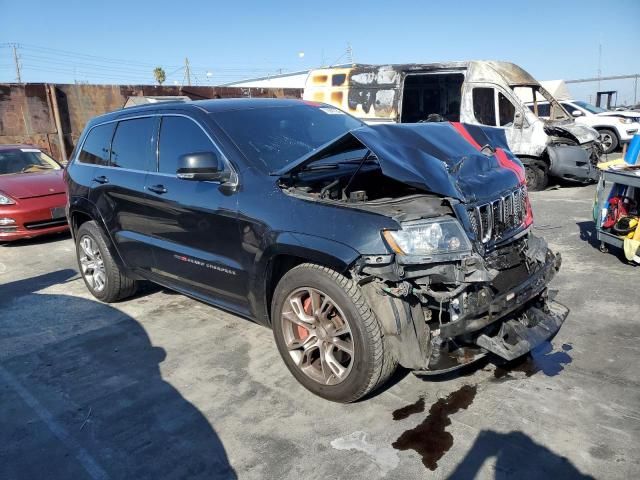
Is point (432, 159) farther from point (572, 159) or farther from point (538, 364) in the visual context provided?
point (572, 159)

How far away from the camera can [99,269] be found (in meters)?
5.38

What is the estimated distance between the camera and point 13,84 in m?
15.4

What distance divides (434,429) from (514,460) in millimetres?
460

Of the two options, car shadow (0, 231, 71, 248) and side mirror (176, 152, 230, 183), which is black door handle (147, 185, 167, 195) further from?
car shadow (0, 231, 71, 248)

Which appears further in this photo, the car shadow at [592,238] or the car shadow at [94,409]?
the car shadow at [592,238]

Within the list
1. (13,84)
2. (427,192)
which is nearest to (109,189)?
(427,192)

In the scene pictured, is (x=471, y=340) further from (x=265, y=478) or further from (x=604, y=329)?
(x=604, y=329)

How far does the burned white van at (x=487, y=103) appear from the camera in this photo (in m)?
10.3

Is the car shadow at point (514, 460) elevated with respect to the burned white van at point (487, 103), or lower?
lower

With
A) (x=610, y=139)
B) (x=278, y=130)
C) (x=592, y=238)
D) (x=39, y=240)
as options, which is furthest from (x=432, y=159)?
(x=610, y=139)

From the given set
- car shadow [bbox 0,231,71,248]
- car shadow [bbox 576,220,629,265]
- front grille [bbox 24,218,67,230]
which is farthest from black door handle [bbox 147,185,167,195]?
car shadow [bbox 0,231,71,248]

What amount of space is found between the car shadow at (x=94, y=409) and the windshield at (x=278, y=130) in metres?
1.78

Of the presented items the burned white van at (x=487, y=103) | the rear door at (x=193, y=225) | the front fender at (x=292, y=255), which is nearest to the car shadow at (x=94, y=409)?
the rear door at (x=193, y=225)

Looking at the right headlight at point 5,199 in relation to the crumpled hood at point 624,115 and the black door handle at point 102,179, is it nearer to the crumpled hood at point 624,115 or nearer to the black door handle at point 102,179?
the black door handle at point 102,179
